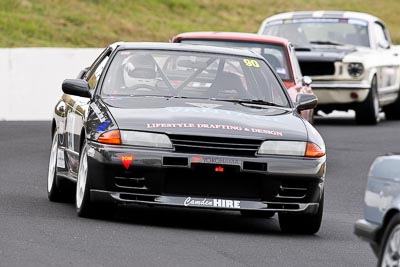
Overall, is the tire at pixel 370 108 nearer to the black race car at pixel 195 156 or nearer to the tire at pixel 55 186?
the tire at pixel 55 186

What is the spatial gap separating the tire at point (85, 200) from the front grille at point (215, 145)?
71cm

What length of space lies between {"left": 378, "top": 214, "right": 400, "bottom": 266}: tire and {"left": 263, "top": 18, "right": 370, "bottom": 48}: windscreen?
1611 cm

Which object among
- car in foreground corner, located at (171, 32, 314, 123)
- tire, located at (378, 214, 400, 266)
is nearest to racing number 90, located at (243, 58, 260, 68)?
car in foreground corner, located at (171, 32, 314, 123)

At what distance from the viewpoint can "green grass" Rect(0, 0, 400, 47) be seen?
32844mm

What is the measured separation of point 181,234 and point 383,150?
392 inches

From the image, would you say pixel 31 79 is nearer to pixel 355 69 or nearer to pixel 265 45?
pixel 355 69

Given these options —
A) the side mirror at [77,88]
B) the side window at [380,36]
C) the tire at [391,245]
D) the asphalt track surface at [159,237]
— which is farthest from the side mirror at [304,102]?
the side window at [380,36]

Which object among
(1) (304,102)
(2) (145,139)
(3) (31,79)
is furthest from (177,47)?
(3) (31,79)

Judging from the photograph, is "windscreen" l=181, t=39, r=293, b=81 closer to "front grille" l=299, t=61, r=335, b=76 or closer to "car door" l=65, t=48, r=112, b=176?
"car door" l=65, t=48, r=112, b=176

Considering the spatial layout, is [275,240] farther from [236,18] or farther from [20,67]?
[236,18]

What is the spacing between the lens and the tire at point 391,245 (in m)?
7.23

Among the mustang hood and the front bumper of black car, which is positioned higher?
the mustang hood

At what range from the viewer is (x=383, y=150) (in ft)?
65.4

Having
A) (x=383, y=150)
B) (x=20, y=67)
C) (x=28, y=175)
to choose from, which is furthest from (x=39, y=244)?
(x=20, y=67)
